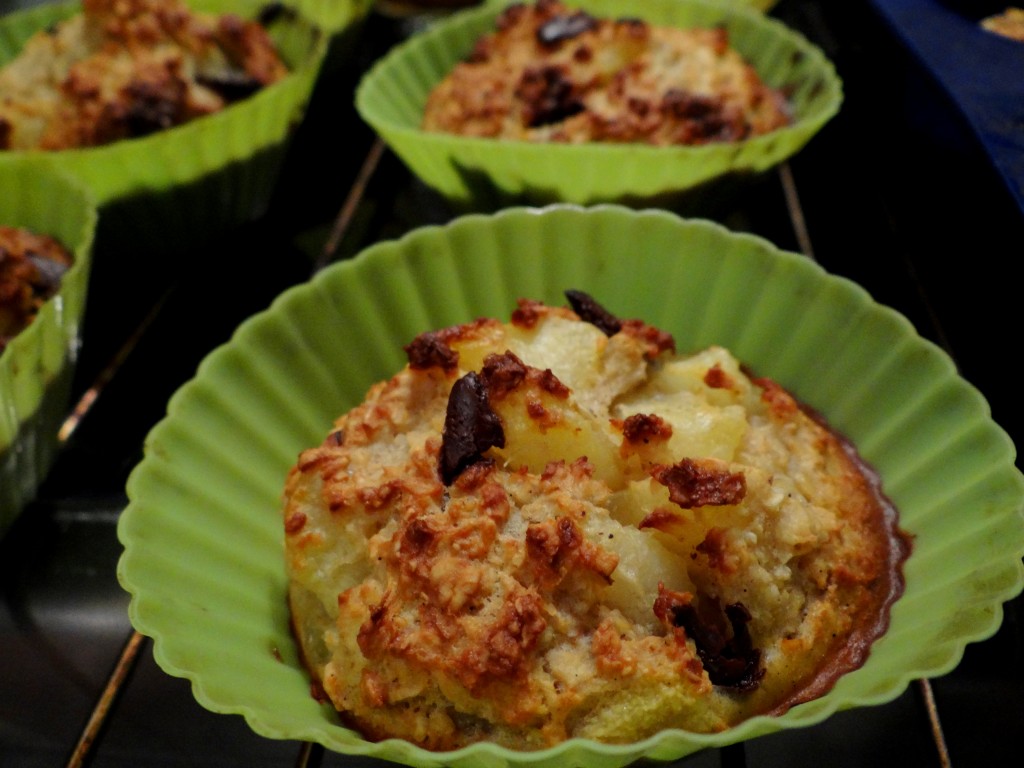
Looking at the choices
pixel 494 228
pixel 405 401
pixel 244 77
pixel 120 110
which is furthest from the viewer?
pixel 244 77

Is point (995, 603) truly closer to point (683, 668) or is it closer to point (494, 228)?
point (683, 668)

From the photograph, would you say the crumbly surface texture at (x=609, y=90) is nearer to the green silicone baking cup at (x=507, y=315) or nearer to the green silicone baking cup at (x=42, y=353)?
the green silicone baking cup at (x=507, y=315)

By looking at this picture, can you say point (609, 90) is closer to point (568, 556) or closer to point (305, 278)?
point (305, 278)

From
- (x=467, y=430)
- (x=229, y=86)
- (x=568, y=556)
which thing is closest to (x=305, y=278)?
(x=229, y=86)

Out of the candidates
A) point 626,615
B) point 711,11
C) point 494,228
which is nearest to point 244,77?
point 494,228

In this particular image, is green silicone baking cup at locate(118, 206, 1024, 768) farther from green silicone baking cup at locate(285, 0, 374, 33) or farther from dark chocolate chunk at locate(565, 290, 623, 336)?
green silicone baking cup at locate(285, 0, 374, 33)

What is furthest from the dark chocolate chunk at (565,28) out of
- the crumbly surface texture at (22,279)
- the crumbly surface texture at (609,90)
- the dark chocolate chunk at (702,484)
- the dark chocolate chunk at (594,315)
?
the dark chocolate chunk at (702,484)

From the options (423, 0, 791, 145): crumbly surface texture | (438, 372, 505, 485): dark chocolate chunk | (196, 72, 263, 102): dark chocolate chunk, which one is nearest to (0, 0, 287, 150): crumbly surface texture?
(196, 72, 263, 102): dark chocolate chunk
